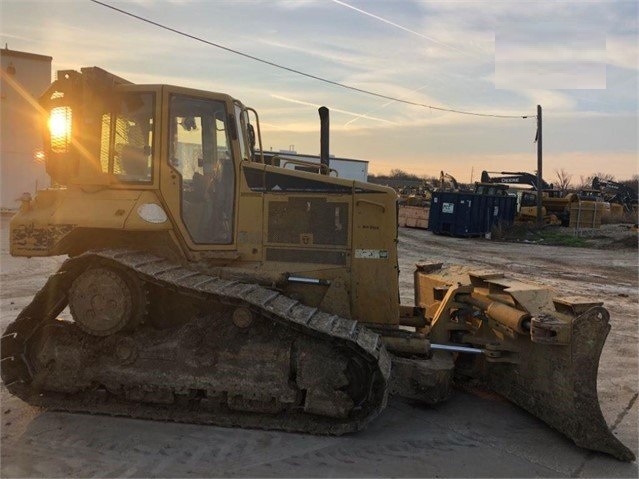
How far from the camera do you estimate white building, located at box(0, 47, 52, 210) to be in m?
21.6

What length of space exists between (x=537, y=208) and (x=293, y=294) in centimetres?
2558

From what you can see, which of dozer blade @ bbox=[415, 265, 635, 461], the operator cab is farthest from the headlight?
dozer blade @ bbox=[415, 265, 635, 461]

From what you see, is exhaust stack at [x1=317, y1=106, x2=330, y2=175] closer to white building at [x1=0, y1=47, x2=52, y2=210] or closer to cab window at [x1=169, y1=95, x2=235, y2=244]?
cab window at [x1=169, y1=95, x2=235, y2=244]

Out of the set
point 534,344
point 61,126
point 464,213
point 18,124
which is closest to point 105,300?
point 61,126

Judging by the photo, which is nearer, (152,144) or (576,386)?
(576,386)

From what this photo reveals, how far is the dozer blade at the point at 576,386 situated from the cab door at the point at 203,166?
304cm

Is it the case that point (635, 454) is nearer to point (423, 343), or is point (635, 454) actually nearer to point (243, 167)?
point (423, 343)

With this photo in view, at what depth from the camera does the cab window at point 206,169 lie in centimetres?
488

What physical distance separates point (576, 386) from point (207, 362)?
3060 millimetres

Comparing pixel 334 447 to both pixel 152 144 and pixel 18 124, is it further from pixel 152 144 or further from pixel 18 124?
pixel 18 124

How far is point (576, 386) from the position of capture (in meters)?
4.23

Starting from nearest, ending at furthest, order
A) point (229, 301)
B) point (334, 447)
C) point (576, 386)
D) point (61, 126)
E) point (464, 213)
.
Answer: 1. point (334, 447)
2. point (576, 386)
3. point (229, 301)
4. point (61, 126)
5. point (464, 213)

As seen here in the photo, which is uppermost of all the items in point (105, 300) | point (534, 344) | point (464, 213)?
point (464, 213)

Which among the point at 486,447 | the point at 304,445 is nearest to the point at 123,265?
the point at 304,445
